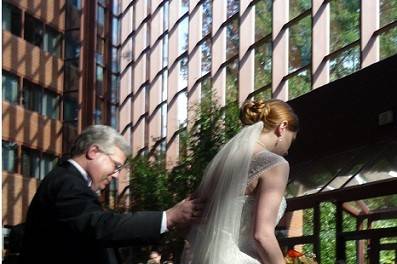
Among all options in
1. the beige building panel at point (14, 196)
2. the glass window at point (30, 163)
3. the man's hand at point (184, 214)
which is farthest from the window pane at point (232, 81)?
the man's hand at point (184, 214)

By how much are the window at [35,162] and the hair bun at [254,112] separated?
1436 inches

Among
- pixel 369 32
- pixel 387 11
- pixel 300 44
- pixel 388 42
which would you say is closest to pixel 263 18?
pixel 300 44

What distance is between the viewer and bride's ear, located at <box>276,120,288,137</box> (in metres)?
3.58

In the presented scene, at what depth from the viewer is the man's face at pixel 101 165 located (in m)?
3.56

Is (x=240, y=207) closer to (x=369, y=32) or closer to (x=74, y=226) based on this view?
(x=74, y=226)

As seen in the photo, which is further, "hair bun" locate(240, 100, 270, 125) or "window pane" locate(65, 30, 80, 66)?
"window pane" locate(65, 30, 80, 66)

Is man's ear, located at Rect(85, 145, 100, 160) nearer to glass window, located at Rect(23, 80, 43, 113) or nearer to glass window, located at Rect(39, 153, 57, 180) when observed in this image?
glass window, located at Rect(23, 80, 43, 113)

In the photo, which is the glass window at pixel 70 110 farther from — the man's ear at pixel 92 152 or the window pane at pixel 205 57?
the man's ear at pixel 92 152

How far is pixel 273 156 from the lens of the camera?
3.49 meters

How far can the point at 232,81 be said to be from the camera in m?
27.4

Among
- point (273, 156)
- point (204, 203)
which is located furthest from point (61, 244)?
point (273, 156)

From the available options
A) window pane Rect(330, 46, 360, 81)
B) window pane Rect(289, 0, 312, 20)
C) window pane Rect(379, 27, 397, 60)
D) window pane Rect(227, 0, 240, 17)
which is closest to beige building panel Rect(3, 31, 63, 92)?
window pane Rect(227, 0, 240, 17)

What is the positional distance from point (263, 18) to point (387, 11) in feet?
26.2

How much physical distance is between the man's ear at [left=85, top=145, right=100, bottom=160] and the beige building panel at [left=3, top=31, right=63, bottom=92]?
35486 millimetres
